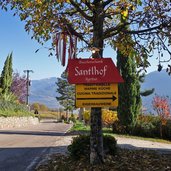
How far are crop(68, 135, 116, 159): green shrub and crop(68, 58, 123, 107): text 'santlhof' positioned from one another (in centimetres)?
160

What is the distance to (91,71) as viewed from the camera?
9.91 m

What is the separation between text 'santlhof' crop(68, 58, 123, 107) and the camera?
32.3 feet

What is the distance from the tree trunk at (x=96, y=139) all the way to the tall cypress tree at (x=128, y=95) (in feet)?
65.7

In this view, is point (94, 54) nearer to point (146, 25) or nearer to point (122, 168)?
point (146, 25)

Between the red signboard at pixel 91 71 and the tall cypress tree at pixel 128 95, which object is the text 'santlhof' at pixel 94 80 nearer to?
the red signboard at pixel 91 71

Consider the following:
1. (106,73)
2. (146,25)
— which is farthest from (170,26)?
(106,73)

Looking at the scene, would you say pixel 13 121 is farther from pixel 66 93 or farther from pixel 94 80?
pixel 66 93

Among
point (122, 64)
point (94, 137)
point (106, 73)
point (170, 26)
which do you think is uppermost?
point (122, 64)

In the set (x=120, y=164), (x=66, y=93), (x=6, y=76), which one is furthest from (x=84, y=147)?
(x=66, y=93)

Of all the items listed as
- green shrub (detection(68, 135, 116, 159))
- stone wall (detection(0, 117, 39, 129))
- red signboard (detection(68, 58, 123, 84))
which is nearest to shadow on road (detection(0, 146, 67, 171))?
green shrub (detection(68, 135, 116, 159))

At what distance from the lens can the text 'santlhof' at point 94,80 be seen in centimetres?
984

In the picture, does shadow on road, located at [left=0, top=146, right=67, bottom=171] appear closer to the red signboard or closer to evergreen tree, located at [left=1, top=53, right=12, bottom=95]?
the red signboard

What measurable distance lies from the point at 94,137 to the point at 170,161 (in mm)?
2158

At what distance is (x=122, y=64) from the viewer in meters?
30.8
